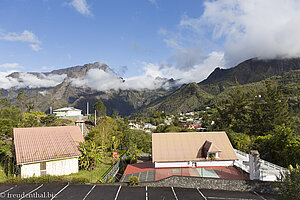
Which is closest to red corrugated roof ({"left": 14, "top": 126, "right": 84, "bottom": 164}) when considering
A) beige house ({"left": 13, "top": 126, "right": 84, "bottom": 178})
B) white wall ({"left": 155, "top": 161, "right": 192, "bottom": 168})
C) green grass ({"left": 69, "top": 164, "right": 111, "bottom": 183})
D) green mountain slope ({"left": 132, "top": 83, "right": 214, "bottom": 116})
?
beige house ({"left": 13, "top": 126, "right": 84, "bottom": 178})

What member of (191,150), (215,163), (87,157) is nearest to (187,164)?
(191,150)

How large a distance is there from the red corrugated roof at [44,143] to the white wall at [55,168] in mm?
496

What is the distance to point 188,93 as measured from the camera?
170 m

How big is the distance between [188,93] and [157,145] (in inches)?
6055

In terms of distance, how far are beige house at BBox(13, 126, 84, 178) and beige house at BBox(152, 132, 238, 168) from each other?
27.4ft

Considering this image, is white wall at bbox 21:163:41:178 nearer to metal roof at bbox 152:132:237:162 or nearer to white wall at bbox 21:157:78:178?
white wall at bbox 21:157:78:178

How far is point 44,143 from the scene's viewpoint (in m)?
17.3

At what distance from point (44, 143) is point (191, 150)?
1492cm

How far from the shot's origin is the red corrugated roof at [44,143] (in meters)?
15.8

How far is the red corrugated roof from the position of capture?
51.9 feet

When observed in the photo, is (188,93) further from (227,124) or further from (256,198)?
(256,198)

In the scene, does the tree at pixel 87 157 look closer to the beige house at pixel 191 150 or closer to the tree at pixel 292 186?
the beige house at pixel 191 150

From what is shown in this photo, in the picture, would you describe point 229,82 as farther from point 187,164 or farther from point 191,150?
point 187,164

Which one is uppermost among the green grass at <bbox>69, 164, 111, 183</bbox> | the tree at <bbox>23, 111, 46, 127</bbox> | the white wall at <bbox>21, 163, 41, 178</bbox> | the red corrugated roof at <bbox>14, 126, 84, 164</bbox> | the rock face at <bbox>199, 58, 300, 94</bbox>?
the rock face at <bbox>199, 58, 300, 94</bbox>
